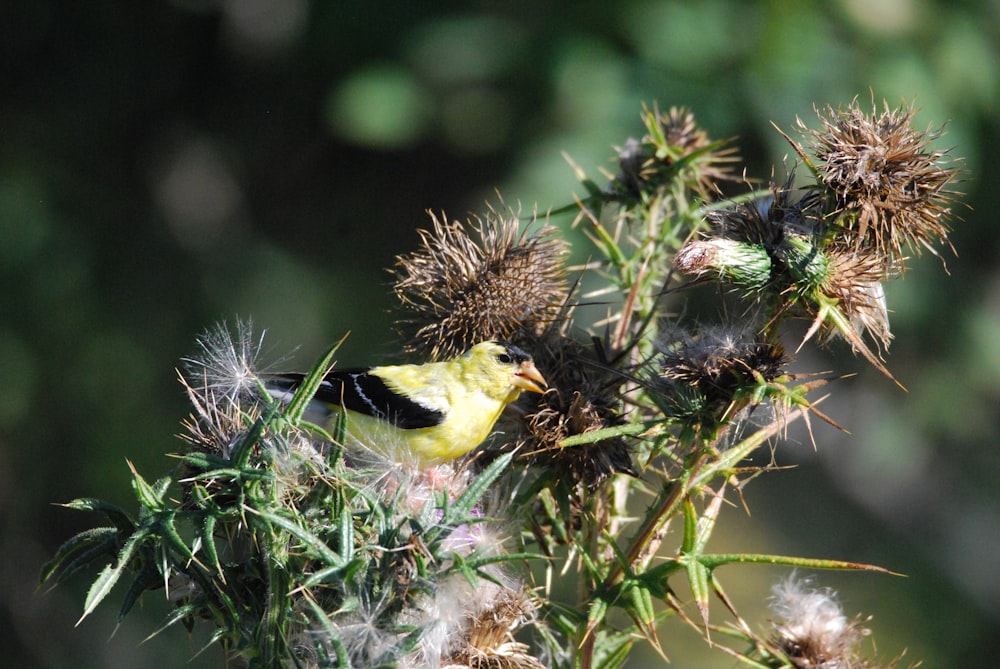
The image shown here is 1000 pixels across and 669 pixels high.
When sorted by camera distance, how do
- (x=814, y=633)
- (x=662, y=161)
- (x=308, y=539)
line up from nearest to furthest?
(x=308, y=539)
(x=814, y=633)
(x=662, y=161)

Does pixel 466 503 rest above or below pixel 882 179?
below

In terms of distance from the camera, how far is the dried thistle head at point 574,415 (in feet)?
4.68

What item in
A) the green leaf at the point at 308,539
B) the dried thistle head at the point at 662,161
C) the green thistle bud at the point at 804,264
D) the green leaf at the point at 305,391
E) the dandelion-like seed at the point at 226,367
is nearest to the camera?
Result: the green leaf at the point at 308,539

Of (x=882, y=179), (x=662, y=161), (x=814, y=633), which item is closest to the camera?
(x=882, y=179)

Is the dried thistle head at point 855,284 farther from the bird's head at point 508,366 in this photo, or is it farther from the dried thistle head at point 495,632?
the dried thistle head at point 495,632

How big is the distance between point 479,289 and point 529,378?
0.18m

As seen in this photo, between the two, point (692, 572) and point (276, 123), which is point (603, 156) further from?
point (692, 572)

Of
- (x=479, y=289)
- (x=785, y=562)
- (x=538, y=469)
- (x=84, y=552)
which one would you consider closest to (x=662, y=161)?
(x=479, y=289)

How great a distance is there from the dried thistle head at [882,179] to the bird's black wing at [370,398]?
2.88 ft

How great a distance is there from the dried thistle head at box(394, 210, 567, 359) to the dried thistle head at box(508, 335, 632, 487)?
8cm

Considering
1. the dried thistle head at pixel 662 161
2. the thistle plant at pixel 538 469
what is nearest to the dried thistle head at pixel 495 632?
the thistle plant at pixel 538 469

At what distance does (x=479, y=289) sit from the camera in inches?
64.4

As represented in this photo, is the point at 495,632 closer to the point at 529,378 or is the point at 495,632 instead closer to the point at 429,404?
the point at 529,378

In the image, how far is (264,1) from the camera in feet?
13.1
